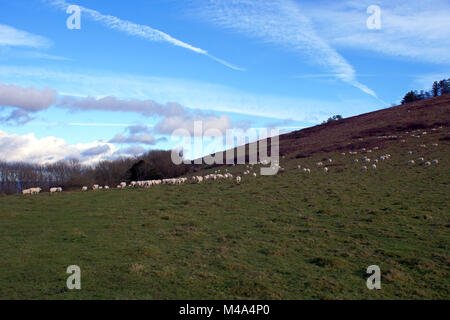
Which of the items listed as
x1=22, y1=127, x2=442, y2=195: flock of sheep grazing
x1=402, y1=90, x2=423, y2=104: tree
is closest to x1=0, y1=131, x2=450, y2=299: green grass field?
x1=22, y1=127, x2=442, y2=195: flock of sheep grazing

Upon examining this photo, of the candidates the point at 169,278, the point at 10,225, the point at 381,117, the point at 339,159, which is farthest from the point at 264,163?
the point at 169,278

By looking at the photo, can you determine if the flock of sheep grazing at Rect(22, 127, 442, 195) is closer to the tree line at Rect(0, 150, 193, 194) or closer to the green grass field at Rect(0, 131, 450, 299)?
the green grass field at Rect(0, 131, 450, 299)

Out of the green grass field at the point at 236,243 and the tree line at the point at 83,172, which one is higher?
the tree line at the point at 83,172

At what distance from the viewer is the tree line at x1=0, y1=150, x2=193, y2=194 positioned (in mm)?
51562

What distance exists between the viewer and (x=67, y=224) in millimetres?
16109

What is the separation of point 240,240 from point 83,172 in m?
54.0

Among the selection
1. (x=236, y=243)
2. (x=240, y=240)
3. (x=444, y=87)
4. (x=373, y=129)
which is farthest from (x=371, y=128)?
(x=444, y=87)

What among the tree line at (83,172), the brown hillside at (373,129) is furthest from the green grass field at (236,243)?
the tree line at (83,172)

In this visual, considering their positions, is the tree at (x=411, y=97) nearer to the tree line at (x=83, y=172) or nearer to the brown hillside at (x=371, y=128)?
the brown hillside at (x=371, y=128)

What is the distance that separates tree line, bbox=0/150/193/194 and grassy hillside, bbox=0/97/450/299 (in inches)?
1071

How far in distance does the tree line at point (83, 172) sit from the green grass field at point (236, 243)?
96.4ft

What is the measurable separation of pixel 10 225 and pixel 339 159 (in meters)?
29.8

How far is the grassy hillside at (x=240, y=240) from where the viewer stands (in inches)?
344
